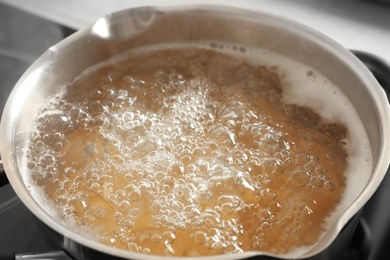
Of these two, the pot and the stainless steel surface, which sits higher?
the pot

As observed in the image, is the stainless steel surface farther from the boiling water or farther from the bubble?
the bubble

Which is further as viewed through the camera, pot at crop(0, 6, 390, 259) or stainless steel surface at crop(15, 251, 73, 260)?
pot at crop(0, 6, 390, 259)

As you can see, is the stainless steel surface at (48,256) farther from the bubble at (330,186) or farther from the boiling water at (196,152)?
the bubble at (330,186)

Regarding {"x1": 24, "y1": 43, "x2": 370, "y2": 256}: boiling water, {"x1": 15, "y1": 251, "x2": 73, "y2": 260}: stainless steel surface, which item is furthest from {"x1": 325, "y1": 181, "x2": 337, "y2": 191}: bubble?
{"x1": 15, "y1": 251, "x2": 73, "y2": 260}: stainless steel surface

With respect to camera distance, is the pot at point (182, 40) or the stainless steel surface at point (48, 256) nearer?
the stainless steel surface at point (48, 256)

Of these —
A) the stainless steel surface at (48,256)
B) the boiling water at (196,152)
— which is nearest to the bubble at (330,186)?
the boiling water at (196,152)

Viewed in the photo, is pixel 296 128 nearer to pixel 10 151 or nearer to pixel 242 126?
pixel 242 126

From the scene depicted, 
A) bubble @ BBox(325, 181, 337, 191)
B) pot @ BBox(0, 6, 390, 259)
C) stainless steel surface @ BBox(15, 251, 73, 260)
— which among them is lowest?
bubble @ BBox(325, 181, 337, 191)
